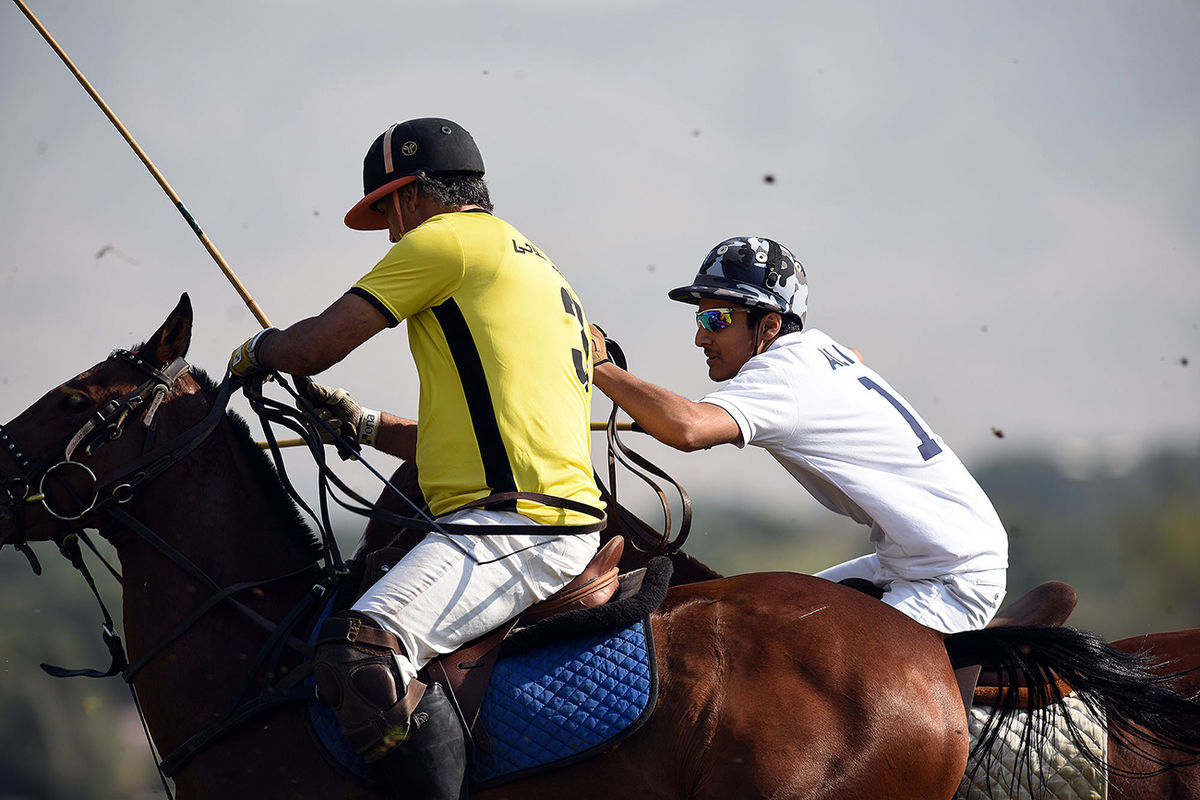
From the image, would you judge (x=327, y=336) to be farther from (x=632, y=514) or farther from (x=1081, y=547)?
(x=1081, y=547)

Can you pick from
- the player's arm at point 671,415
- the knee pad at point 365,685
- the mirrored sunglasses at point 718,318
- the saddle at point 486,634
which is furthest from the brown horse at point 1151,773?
the knee pad at point 365,685

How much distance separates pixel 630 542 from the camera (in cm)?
439

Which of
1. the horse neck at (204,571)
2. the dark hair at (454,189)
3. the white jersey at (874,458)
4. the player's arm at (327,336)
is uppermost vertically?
the dark hair at (454,189)

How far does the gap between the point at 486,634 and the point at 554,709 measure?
0.34 meters

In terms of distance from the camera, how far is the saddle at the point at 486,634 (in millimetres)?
3232

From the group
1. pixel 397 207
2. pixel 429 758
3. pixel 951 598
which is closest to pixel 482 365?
pixel 397 207

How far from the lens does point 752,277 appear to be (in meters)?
4.56

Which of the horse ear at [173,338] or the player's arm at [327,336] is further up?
the horse ear at [173,338]

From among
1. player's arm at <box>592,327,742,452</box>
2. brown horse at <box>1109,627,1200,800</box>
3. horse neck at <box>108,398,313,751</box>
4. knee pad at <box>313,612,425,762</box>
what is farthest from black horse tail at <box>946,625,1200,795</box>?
horse neck at <box>108,398,313,751</box>

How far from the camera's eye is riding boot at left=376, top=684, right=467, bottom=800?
10.2 ft

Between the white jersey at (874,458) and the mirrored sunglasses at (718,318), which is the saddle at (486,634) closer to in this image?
the white jersey at (874,458)

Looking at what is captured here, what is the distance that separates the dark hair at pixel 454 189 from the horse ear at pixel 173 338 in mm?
956

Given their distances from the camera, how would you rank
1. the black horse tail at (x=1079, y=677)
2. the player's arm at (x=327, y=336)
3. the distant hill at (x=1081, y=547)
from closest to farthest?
the player's arm at (x=327, y=336) < the black horse tail at (x=1079, y=677) < the distant hill at (x=1081, y=547)

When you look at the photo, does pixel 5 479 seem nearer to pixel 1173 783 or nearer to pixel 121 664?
pixel 121 664
